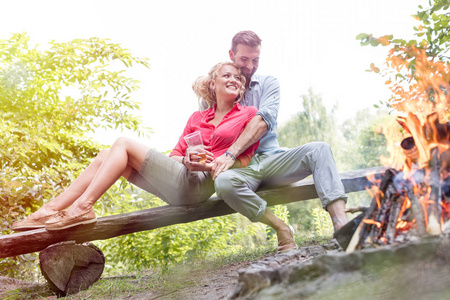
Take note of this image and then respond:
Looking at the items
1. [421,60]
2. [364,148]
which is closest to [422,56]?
[421,60]

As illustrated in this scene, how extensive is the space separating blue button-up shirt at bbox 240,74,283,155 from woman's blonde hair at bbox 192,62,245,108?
0.17 meters

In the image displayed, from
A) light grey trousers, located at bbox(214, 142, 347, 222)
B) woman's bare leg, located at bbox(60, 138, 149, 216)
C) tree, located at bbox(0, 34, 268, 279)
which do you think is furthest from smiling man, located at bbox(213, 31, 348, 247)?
tree, located at bbox(0, 34, 268, 279)

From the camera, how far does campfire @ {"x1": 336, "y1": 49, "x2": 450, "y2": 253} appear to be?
5.33 feet

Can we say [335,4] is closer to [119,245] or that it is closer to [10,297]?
[119,245]

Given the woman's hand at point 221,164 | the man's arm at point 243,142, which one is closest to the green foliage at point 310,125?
the man's arm at point 243,142

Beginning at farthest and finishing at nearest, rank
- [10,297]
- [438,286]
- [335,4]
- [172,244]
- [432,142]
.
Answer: [335,4] < [172,244] < [10,297] < [432,142] < [438,286]

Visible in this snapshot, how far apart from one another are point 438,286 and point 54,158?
4.22m

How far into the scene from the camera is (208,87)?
3.08 meters

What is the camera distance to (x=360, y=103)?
653 inches

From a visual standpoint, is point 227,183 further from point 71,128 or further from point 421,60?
point 71,128

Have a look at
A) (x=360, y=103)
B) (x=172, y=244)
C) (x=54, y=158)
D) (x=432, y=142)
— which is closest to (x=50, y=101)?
(x=54, y=158)

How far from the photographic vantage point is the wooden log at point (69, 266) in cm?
291

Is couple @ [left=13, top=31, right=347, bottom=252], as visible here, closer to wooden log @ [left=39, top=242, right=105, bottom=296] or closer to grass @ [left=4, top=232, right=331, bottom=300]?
wooden log @ [left=39, top=242, right=105, bottom=296]

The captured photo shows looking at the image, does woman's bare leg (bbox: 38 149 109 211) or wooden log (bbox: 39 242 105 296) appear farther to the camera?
wooden log (bbox: 39 242 105 296)
